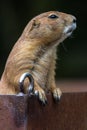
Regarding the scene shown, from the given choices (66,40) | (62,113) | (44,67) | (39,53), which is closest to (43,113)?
(62,113)

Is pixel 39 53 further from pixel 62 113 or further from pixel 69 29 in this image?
pixel 62 113

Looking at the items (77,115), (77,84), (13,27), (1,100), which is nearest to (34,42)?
(77,115)

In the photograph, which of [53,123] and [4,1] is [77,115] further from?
[4,1]

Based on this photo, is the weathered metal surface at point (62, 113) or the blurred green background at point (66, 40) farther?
the blurred green background at point (66, 40)

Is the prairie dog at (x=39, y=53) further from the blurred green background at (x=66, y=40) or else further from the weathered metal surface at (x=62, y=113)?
the blurred green background at (x=66, y=40)

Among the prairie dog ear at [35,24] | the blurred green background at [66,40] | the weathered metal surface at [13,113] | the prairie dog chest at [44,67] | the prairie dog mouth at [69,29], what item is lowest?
the weathered metal surface at [13,113]

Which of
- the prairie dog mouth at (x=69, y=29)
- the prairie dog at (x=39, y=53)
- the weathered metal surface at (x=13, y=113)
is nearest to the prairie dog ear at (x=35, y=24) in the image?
the prairie dog at (x=39, y=53)

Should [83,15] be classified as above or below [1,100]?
above
